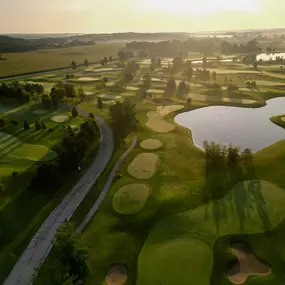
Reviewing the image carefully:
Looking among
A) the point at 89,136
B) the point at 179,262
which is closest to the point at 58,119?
the point at 89,136

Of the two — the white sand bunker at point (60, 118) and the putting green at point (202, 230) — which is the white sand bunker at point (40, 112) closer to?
the white sand bunker at point (60, 118)

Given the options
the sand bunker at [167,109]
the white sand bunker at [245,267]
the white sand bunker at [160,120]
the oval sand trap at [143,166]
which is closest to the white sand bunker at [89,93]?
the sand bunker at [167,109]

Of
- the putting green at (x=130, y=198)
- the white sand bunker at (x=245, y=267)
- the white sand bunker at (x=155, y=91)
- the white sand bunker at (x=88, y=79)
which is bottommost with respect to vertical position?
the white sand bunker at (x=88, y=79)

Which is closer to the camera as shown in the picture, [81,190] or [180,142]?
[81,190]

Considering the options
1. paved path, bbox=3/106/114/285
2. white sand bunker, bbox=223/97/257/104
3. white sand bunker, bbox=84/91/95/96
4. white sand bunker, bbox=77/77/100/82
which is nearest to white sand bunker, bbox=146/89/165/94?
white sand bunker, bbox=84/91/95/96

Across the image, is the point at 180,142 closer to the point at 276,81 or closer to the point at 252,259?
the point at 252,259

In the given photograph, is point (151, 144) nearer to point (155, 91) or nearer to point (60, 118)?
point (60, 118)
